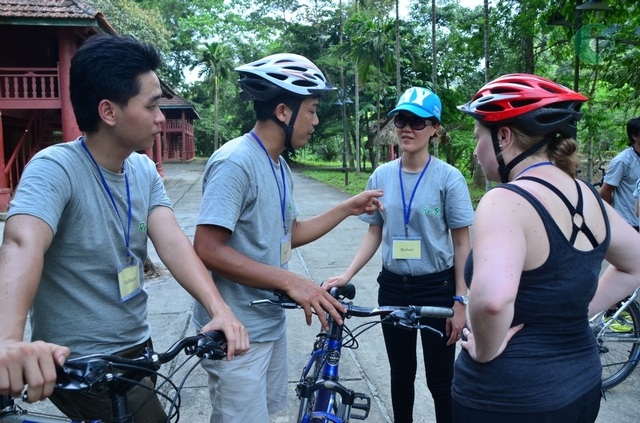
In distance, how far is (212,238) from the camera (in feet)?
7.16

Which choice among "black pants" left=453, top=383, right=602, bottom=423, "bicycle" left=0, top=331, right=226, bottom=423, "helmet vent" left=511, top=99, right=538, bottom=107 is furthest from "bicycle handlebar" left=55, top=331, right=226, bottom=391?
"helmet vent" left=511, top=99, right=538, bottom=107

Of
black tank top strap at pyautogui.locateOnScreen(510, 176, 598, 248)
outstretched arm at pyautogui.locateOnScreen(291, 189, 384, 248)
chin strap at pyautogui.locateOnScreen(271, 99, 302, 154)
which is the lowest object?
outstretched arm at pyautogui.locateOnScreen(291, 189, 384, 248)

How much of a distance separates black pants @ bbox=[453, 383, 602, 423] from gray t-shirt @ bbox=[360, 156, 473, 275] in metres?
1.24

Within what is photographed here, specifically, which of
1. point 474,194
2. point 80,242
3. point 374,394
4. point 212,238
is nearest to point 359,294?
point 374,394

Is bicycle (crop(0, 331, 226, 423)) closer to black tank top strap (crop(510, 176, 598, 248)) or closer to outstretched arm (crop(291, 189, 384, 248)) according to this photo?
black tank top strap (crop(510, 176, 598, 248))

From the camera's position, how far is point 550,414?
1.67 meters

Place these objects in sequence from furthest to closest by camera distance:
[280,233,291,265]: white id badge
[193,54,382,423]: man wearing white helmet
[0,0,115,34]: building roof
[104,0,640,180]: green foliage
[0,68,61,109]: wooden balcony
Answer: [0,68,61,109]: wooden balcony
[0,0,115,34]: building roof
[104,0,640,180]: green foliage
[280,233,291,265]: white id badge
[193,54,382,423]: man wearing white helmet

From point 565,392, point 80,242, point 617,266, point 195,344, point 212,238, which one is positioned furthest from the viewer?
point 212,238

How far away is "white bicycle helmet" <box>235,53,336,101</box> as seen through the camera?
2.33 metres

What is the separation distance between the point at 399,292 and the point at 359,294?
3.82 meters

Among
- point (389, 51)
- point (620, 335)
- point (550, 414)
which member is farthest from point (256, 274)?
point (389, 51)

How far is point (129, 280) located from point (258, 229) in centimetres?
56

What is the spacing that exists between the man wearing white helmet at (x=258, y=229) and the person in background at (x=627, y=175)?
354 centimetres

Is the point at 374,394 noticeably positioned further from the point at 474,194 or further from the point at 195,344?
the point at 474,194
